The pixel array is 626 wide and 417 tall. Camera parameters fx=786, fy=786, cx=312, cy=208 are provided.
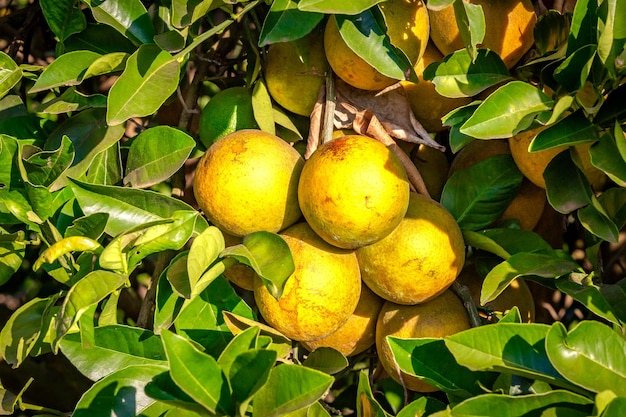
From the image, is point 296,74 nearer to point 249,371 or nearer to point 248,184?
point 248,184

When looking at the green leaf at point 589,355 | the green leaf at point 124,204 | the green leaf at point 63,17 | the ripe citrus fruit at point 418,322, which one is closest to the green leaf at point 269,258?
the green leaf at point 124,204

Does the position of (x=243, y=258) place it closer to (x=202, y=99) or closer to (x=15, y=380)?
(x=202, y=99)

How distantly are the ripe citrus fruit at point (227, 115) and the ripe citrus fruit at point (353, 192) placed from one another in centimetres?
21

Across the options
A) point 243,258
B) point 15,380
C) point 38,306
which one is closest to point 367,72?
point 243,258

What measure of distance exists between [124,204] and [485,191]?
0.54m

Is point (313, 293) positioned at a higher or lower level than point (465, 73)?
lower

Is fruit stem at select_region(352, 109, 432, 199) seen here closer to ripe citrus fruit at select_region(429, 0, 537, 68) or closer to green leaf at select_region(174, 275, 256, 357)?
ripe citrus fruit at select_region(429, 0, 537, 68)

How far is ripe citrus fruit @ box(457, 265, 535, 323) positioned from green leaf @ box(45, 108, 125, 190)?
585mm

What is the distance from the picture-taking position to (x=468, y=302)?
3.78 ft

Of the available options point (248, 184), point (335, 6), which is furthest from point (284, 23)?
point (248, 184)

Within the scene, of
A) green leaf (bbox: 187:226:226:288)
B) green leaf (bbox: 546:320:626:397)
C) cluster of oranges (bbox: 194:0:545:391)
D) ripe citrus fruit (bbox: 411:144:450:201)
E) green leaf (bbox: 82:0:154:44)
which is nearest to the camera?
green leaf (bbox: 546:320:626:397)

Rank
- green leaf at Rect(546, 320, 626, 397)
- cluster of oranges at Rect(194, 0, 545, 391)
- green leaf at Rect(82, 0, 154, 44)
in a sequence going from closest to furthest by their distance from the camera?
green leaf at Rect(546, 320, 626, 397) < cluster of oranges at Rect(194, 0, 545, 391) < green leaf at Rect(82, 0, 154, 44)

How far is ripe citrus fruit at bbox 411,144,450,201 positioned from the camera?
1.31m

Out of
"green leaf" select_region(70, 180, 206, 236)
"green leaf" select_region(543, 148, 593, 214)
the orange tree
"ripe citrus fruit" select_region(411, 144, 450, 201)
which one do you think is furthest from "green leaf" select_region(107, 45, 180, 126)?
"green leaf" select_region(543, 148, 593, 214)
